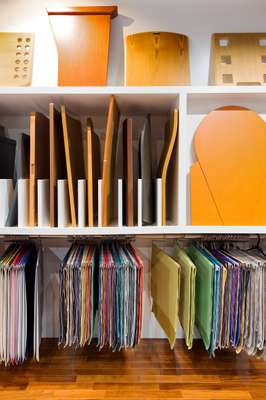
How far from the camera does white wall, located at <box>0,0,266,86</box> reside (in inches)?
54.4

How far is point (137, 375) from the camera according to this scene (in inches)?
45.4

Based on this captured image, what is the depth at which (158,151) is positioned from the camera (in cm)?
138

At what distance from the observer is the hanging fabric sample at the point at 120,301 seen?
1.09 meters

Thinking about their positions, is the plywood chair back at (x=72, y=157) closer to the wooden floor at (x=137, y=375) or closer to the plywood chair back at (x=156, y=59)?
the plywood chair back at (x=156, y=59)

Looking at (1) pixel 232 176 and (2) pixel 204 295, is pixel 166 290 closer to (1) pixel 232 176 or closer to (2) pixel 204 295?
(2) pixel 204 295

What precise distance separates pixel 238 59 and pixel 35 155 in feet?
2.65

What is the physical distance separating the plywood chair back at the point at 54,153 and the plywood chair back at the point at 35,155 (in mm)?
52

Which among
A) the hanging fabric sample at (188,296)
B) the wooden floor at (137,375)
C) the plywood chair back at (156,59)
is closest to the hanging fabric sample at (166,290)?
the hanging fabric sample at (188,296)

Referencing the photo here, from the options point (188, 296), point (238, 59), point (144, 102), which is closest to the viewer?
point (188, 296)

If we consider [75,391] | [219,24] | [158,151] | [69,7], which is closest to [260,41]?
[219,24]

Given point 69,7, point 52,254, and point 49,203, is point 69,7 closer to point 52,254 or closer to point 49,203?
point 49,203

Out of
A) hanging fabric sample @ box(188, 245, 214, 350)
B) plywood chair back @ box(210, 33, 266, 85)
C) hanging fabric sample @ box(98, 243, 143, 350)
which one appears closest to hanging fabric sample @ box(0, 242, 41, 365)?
hanging fabric sample @ box(98, 243, 143, 350)

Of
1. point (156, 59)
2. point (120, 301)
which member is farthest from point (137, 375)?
point (156, 59)

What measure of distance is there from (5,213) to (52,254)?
340 mm
